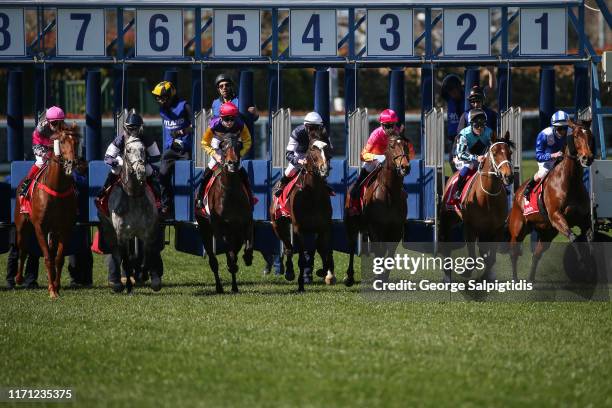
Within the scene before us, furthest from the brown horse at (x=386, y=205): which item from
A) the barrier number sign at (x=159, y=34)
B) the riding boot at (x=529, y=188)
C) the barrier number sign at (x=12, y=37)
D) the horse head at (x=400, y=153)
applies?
the barrier number sign at (x=12, y=37)

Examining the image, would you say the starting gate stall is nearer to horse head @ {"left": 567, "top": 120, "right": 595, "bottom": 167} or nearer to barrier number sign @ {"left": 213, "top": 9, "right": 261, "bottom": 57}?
barrier number sign @ {"left": 213, "top": 9, "right": 261, "bottom": 57}

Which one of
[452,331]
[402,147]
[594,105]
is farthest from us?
[594,105]

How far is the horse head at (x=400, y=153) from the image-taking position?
43.0 feet

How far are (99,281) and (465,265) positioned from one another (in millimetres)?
4886

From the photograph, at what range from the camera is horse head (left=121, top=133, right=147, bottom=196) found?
12805 mm

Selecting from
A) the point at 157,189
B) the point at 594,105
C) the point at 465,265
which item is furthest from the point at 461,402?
the point at 594,105

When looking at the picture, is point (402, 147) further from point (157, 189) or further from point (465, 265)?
point (157, 189)

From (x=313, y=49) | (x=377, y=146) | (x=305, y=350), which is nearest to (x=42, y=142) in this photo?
(x=313, y=49)

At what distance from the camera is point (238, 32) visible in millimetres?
15211

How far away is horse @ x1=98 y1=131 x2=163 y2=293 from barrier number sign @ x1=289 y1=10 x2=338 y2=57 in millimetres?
2927

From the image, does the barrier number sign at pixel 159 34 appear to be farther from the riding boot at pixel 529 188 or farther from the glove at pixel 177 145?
the riding boot at pixel 529 188

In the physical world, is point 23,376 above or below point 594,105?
below

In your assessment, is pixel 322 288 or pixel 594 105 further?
pixel 594 105

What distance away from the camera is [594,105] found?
14844mm
